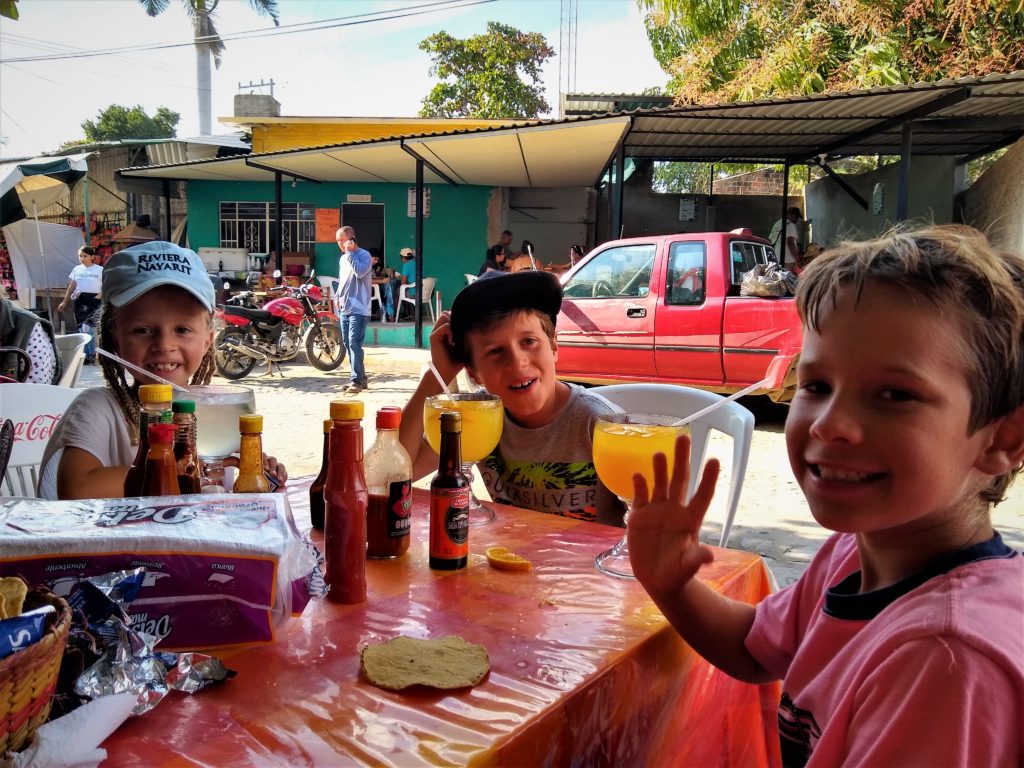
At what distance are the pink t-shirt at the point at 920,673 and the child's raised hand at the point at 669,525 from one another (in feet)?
0.70

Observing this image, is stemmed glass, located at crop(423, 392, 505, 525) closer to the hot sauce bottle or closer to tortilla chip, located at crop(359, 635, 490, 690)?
the hot sauce bottle

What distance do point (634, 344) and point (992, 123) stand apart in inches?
242

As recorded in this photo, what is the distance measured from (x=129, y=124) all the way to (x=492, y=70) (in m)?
31.4

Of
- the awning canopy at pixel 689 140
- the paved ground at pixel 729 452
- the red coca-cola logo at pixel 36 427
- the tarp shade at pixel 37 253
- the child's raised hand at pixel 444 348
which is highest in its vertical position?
the awning canopy at pixel 689 140

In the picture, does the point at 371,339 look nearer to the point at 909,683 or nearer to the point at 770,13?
the point at 770,13

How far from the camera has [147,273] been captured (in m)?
1.84

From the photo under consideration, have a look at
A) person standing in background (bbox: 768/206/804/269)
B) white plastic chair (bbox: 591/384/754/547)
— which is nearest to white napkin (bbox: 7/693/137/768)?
white plastic chair (bbox: 591/384/754/547)

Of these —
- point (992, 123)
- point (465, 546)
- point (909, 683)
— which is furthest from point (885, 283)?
point (992, 123)

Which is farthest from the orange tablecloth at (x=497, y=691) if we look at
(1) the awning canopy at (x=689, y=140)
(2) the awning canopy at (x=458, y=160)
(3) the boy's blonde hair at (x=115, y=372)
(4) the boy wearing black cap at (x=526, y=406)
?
(2) the awning canopy at (x=458, y=160)

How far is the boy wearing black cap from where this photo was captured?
2.13 meters

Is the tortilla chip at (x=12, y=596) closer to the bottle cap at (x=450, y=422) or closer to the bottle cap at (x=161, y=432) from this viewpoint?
the bottle cap at (x=161, y=432)

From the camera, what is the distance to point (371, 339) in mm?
12203

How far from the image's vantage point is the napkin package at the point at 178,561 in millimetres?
951

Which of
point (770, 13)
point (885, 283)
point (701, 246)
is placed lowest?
point (885, 283)
